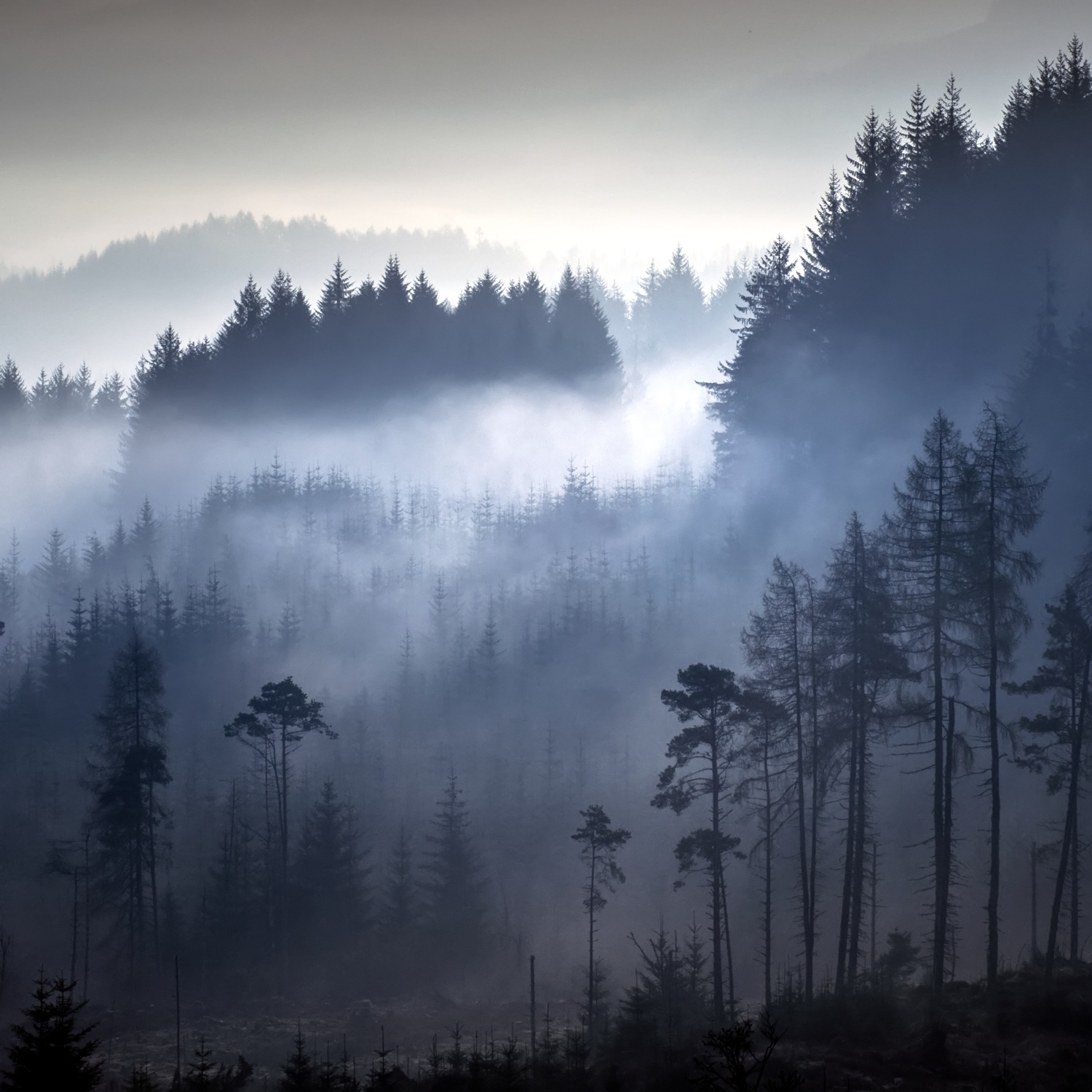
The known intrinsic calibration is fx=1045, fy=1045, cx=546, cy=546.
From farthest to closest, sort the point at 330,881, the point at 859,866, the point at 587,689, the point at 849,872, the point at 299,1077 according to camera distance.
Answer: the point at 587,689 < the point at 330,881 < the point at 859,866 < the point at 849,872 < the point at 299,1077

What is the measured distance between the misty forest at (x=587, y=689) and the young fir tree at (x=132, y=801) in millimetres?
287

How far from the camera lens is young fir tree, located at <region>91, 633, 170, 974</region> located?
4825 cm

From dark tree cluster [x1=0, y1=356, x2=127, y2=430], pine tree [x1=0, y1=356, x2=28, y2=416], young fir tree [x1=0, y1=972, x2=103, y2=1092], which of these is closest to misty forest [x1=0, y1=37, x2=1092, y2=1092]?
young fir tree [x1=0, y1=972, x2=103, y2=1092]

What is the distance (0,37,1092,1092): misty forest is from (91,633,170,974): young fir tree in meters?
0.29

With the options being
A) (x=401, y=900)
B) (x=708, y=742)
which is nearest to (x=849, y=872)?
(x=708, y=742)

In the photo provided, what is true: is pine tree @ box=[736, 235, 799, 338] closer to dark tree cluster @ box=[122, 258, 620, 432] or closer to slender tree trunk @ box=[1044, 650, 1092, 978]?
dark tree cluster @ box=[122, 258, 620, 432]

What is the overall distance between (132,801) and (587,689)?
29.8 metres

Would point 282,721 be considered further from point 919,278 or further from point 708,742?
point 919,278

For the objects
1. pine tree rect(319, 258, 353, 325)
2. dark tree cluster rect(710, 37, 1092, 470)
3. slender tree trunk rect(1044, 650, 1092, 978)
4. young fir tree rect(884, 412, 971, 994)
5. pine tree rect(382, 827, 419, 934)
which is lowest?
pine tree rect(382, 827, 419, 934)

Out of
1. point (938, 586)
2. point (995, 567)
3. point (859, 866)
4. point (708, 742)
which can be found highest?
point (995, 567)

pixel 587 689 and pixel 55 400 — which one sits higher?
pixel 55 400

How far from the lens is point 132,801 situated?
48219mm

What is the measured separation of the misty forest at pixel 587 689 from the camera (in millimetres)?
32469

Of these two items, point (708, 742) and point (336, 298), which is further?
point (336, 298)
